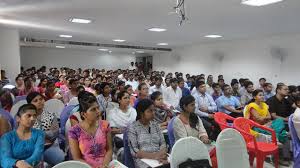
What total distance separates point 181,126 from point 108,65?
1485cm

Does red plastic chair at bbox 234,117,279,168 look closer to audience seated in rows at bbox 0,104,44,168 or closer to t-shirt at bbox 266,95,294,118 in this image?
t-shirt at bbox 266,95,294,118

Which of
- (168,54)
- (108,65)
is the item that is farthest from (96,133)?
(108,65)

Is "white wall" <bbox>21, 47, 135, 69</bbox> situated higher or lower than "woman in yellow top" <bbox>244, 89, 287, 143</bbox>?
higher

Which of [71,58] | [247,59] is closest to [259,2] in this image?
[247,59]

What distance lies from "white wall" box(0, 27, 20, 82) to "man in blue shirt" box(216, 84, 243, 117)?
19.5 ft

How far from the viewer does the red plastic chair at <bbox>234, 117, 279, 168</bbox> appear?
11.3 feet

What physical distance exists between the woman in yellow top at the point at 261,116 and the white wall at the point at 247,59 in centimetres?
500

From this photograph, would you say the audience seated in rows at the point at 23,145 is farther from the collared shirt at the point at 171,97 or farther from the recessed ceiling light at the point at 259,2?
the collared shirt at the point at 171,97

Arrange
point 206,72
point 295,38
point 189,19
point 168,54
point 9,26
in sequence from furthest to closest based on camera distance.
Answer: point 168,54
point 206,72
point 295,38
point 9,26
point 189,19

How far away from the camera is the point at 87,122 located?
246 cm

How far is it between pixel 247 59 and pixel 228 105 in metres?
5.47

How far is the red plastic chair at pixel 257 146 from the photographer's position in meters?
3.44

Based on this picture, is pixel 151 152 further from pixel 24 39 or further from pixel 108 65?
pixel 108 65

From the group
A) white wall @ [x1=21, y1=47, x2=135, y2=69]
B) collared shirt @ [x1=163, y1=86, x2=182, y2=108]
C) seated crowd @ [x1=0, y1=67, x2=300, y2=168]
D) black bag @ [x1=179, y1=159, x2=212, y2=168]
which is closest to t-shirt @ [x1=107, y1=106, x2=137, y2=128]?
seated crowd @ [x1=0, y1=67, x2=300, y2=168]
